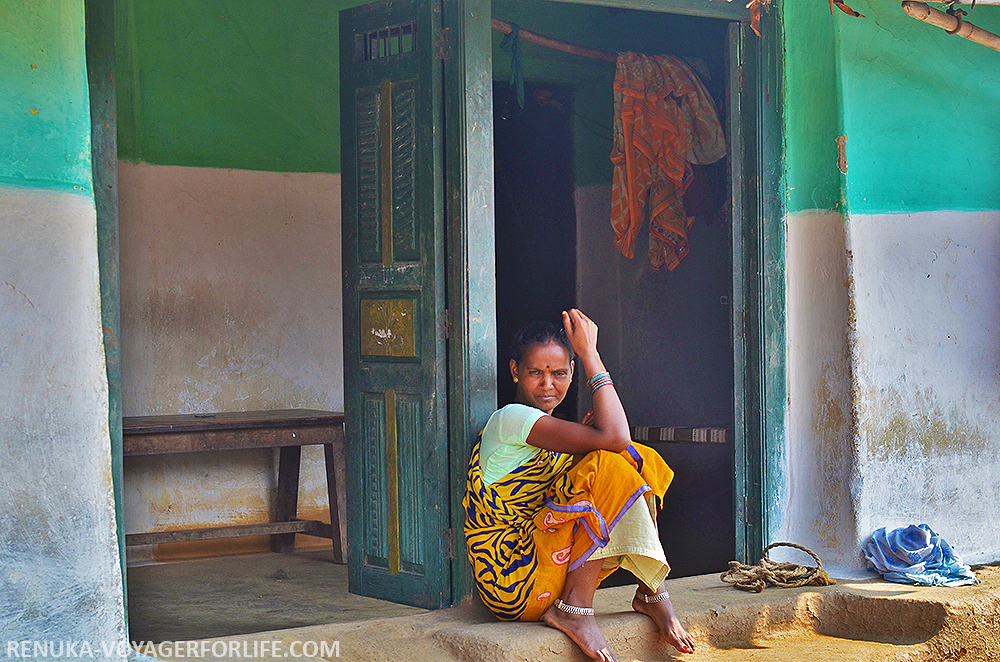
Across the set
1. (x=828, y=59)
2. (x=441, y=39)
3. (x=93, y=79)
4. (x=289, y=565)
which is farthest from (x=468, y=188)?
(x=289, y=565)

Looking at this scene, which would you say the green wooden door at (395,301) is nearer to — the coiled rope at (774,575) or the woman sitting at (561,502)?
the woman sitting at (561,502)

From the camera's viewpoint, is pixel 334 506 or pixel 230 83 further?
pixel 230 83

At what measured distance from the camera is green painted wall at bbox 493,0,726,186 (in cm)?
585

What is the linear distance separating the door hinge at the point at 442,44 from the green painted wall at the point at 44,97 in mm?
1329

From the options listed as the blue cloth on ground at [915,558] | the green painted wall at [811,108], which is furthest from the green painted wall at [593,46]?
the blue cloth on ground at [915,558]

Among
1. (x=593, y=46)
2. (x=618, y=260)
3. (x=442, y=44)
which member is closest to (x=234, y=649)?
(x=442, y=44)

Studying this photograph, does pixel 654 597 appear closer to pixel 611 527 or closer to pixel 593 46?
pixel 611 527

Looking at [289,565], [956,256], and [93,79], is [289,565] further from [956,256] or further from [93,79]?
[956,256]

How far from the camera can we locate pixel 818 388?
4820mm

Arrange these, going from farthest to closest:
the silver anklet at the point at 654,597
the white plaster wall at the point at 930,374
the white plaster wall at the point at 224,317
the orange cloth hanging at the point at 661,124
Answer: the white plaster wall at the point at 224,317, the orange cloth hanging at the point at 661,124, the white plaster wall at the point at 930,374, the silver anklet at the point at 654,597

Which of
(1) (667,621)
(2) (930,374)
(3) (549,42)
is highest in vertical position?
(3) (549,42)

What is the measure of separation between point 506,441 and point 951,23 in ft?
8.55

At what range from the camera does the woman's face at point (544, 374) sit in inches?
150

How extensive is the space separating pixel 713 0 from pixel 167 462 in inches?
140
